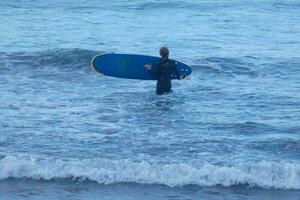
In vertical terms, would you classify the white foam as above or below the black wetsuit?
below

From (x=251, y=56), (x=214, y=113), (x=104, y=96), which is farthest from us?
(x=251, y=56)

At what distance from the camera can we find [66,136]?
14594 mm

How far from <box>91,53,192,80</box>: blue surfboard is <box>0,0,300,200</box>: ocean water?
41cm

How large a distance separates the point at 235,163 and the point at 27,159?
11.7 ft

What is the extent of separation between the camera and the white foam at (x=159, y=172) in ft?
39.4

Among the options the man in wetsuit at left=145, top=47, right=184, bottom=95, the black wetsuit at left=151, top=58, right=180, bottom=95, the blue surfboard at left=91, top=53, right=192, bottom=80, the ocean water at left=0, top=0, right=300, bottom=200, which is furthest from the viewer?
Answer: the blue surfboard at left=91, top=53, right=192, bottom=80

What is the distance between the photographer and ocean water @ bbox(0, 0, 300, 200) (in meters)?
12.0

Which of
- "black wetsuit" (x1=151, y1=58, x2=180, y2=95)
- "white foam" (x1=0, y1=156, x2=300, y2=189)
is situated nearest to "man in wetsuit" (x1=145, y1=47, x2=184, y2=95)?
"black wetsuit" (x1=151, y1=58, x2=180, y2=95)

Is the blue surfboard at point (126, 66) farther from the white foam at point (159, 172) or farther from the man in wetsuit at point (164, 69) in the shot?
the white foam at point (159, 172)

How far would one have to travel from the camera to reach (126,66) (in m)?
19.1

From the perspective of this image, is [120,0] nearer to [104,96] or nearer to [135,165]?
[104,96]

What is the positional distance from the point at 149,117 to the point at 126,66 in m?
3.06

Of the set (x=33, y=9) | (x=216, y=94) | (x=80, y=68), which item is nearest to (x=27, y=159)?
(x=216, y=94)

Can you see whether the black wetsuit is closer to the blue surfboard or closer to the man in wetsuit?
the man in wetsuit
